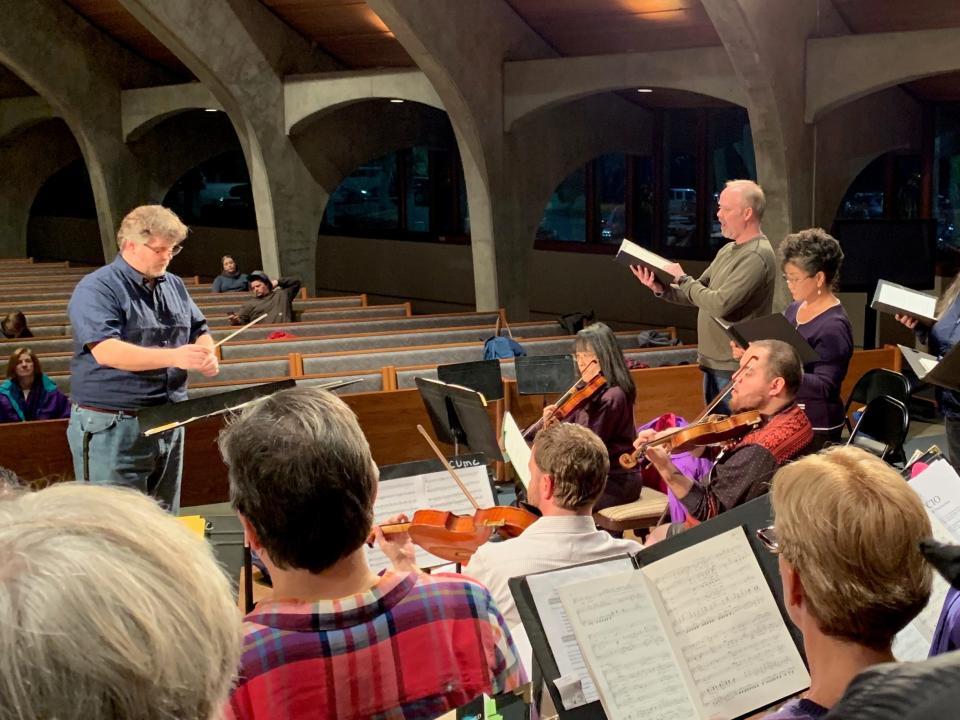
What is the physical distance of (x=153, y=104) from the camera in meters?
15.5

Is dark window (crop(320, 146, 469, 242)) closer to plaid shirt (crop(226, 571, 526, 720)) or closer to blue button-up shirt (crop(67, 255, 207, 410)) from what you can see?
blue button-up shirt (crop(67, 255, 207, 410))

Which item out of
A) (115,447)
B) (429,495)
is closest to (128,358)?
(115,447)

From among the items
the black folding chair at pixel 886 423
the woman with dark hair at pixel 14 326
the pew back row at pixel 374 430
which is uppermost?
the woman with dark hair at pixel 14 326

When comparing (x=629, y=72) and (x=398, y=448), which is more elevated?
(x=629, y=72)

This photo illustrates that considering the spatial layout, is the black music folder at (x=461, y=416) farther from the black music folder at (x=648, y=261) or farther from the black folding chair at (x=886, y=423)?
the black folding chair at (x=886, y=423)

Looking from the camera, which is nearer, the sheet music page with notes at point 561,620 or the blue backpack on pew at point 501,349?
the sheet music page with notes at point 561,620

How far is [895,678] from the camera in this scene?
0.56 meters

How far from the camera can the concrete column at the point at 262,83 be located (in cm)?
1193

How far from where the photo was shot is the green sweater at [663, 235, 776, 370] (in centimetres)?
474

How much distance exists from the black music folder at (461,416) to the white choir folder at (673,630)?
230 centimetres

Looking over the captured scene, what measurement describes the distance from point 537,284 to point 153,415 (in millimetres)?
12977

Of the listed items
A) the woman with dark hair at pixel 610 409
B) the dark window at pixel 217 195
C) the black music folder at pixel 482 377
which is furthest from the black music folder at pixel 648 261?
the dark window at pixel 217 195

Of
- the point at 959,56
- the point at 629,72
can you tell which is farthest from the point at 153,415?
the point at 629,72

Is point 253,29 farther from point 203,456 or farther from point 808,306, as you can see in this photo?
point 808,306
